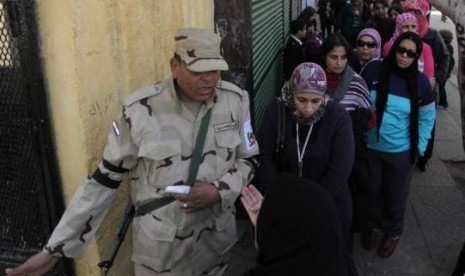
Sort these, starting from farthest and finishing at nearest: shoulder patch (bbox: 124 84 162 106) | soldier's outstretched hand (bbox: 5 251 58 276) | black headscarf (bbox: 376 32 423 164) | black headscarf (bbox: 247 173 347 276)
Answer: black headscarf (bbox: 376 32 423 164) → shoulder patch (bbox: 124 84 162 106) → soldier's outstretched hand (bbox: 5 251 58 276) → black headscarf (bbox: 247 173 347 276)

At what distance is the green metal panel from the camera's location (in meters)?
4.91

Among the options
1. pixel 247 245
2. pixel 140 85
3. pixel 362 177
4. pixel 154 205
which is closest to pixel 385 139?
pixel 362 177

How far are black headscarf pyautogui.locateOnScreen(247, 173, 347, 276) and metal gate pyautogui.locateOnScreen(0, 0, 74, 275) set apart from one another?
143 centimetres

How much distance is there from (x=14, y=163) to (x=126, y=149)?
838 millimetres

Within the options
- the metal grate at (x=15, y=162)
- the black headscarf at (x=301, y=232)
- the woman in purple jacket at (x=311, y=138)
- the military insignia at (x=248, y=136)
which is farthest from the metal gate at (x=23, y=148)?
the black headscarf at (x=301, y=232)

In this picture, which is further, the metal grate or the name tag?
the metal grate

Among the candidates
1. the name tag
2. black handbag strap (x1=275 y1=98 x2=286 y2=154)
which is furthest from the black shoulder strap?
the name tag

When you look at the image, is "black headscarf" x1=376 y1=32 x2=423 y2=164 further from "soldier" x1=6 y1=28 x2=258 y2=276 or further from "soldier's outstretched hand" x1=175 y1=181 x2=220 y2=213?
"soldier's outstretched hand" x1=175 y1=181 x2=220 y2=213

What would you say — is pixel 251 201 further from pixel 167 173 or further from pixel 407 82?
pixel 407 82

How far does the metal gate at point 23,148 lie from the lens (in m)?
2.42

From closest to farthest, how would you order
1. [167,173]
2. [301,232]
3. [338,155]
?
[301,232] → [167,173] → [338,155]

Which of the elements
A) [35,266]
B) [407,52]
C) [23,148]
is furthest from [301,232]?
[407,52]

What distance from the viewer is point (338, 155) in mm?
3010

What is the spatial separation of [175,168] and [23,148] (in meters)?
0.92
